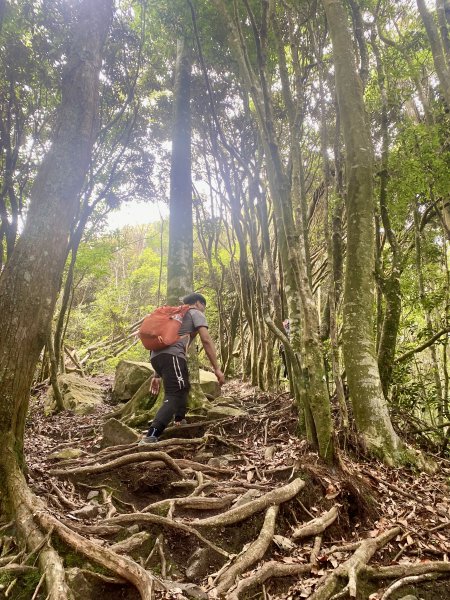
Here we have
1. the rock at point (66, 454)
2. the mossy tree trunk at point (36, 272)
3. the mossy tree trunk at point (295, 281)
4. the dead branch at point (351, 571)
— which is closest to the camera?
the dead branch at point (351, 571)

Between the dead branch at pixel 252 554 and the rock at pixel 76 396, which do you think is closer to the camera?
the dead branch at pixel 252 554

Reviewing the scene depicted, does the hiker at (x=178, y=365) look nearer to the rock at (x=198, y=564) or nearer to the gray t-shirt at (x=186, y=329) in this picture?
the gray t-shirt at (x=186, y=329)

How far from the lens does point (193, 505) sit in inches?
129

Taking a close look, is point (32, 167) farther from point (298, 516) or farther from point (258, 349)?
point (298, 516)

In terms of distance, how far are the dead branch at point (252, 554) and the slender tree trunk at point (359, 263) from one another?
1.85 metres

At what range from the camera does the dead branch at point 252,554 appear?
2.43 metres

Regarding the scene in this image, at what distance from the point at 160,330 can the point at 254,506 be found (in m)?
2.32

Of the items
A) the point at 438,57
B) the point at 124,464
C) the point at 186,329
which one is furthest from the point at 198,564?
the point at 438,57

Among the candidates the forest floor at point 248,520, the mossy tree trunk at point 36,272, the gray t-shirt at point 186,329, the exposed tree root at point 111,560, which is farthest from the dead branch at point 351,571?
the gray t-shirt at point 186,329

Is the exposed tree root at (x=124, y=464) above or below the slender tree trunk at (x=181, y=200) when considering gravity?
below

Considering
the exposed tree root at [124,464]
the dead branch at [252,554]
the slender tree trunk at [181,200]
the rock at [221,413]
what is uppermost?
the slender tree trunk at [181,200]

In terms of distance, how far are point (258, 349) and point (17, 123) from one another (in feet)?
27.2

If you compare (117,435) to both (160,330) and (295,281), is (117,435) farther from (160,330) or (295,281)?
(295,281)

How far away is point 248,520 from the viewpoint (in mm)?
3117
